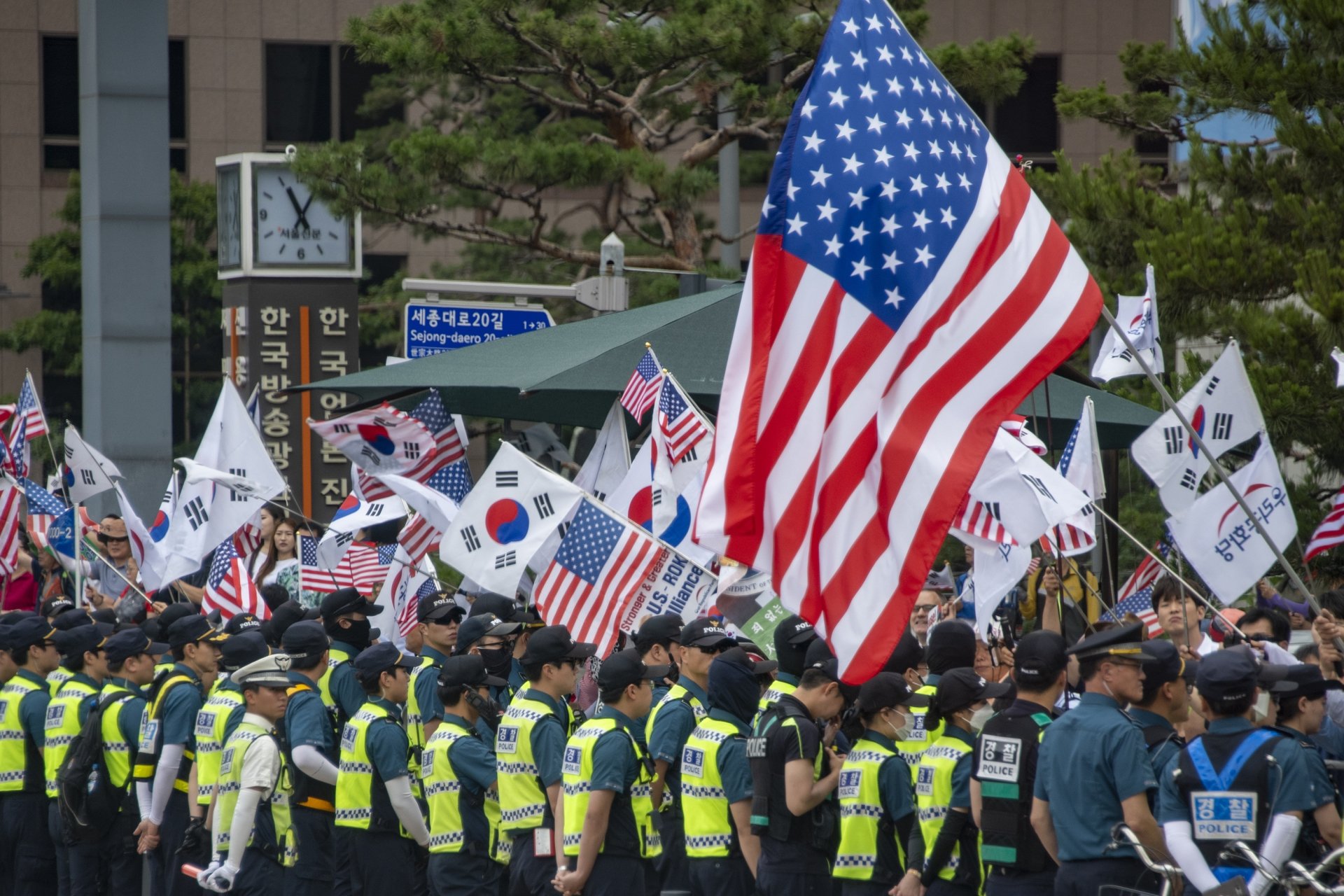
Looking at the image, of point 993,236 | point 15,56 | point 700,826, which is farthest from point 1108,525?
point 15,56

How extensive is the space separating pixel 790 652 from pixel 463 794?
6.92ft

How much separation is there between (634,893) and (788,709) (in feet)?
4.44

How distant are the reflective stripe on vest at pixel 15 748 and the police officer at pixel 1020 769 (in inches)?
287

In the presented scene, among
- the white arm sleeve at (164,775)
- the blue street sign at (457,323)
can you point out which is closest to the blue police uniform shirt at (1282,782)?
the white arm sleeve at (164,775)

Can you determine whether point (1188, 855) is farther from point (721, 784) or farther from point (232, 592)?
point (232, 592)

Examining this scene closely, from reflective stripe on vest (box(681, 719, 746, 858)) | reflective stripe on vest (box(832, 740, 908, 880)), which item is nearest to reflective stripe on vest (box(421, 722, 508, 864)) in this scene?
reflective stripe on vest (box(681, 719, 746, 858))

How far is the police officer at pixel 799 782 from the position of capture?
8148mm

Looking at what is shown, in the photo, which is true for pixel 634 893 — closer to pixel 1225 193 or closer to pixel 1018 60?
pixel 1225 193

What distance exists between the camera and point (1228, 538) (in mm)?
10445

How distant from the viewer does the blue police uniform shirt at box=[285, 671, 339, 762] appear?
10.4 metres

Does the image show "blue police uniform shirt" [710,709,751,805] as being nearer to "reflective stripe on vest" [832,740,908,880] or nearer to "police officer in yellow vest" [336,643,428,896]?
"reflective stripe on vest" [832,740,908,880]

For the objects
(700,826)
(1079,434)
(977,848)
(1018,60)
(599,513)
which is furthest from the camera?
(1018,60)

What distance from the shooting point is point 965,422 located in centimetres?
678

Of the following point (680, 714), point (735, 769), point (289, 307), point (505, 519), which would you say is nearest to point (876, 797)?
point (735, 769)
